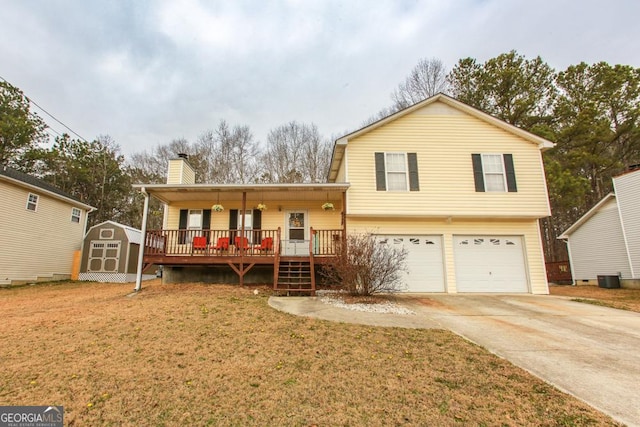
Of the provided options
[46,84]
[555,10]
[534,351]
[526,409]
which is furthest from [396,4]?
[46,84]

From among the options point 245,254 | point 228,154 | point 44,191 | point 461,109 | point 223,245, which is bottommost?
point 245,254

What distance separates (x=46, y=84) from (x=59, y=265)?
916cm

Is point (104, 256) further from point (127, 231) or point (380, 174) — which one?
point (380, 174)

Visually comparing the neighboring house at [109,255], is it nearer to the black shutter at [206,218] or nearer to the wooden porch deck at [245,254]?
the wooden porch deck at [245,254]

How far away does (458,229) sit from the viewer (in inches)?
428

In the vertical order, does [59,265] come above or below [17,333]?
above

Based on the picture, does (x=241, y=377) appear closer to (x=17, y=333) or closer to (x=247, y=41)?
(x=17, y=333)

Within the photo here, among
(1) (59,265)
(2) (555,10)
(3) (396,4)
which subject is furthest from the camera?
(1) (59,265)

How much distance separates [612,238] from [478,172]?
9.21m

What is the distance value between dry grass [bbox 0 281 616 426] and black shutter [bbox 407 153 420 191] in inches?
257

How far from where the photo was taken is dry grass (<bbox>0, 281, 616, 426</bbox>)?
275 centimetres

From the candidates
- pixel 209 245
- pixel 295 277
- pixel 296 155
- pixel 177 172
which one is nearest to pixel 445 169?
pixel 295 277

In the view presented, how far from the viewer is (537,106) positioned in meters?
19.0

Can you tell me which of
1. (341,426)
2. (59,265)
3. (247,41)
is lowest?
(341,426)
